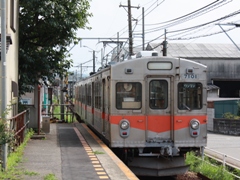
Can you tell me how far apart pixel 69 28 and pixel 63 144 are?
450 centimetres

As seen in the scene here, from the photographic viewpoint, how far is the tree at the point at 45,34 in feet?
47.4

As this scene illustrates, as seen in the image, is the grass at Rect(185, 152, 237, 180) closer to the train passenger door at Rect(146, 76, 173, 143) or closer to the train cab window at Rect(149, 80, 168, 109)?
the train passenger door at Rect(146, 76, 173, 143)

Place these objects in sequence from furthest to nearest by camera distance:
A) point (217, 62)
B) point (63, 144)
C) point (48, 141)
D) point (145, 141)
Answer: point (217, 62) < point (48, 141) < point (63, 144) < point (145, 141)

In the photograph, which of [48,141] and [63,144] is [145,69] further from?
[48,141]

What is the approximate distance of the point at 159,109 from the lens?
1072 cm

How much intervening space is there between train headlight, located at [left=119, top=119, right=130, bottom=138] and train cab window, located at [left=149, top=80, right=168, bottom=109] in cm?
81

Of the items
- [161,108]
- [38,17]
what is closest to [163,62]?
[161,108]

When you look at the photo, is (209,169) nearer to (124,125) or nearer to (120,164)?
(124,125)

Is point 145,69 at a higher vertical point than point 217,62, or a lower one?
lower

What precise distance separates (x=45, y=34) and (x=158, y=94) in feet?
20.5

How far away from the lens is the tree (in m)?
14.4

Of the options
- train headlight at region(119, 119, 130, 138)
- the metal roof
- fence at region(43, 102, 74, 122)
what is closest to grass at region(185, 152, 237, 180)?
train headlight at region(119, 119, 130, 138)

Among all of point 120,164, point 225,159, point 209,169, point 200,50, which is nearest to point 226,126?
point 225,159

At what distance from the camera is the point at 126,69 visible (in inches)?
421
